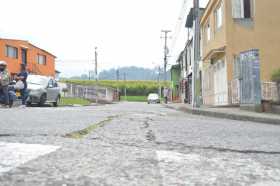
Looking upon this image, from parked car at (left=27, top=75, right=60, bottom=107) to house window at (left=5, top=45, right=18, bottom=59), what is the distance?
2644 centimetres

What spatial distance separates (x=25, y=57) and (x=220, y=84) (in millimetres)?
33150

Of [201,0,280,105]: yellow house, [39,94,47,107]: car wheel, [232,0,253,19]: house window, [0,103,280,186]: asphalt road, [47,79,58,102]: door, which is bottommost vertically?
[0,103,280,186]: asphalt road

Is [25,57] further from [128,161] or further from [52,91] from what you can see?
[128,161]

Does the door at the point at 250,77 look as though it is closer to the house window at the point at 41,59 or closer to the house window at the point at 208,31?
the house window at the point at 208,31

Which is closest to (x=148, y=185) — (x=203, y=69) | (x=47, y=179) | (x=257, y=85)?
(x=47, y=179)

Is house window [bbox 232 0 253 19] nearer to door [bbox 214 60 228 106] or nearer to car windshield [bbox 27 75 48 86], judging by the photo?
door [bbox 214 60 228 106]

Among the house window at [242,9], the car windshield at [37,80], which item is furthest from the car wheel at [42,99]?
the house window at [242,9]

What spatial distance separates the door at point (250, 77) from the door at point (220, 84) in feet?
20.2

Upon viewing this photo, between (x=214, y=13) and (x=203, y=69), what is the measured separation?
22.5ft

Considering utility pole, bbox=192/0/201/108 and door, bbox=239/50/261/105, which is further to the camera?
utility pole, bbox=192/0/201/108

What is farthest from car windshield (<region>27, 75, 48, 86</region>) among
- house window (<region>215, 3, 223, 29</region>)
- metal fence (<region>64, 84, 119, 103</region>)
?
metal fence (<region>64, 84, 119, 103</region>)

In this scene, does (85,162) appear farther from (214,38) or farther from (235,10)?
(214,38)

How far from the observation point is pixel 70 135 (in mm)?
5500

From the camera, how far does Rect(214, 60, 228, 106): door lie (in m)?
22.7
